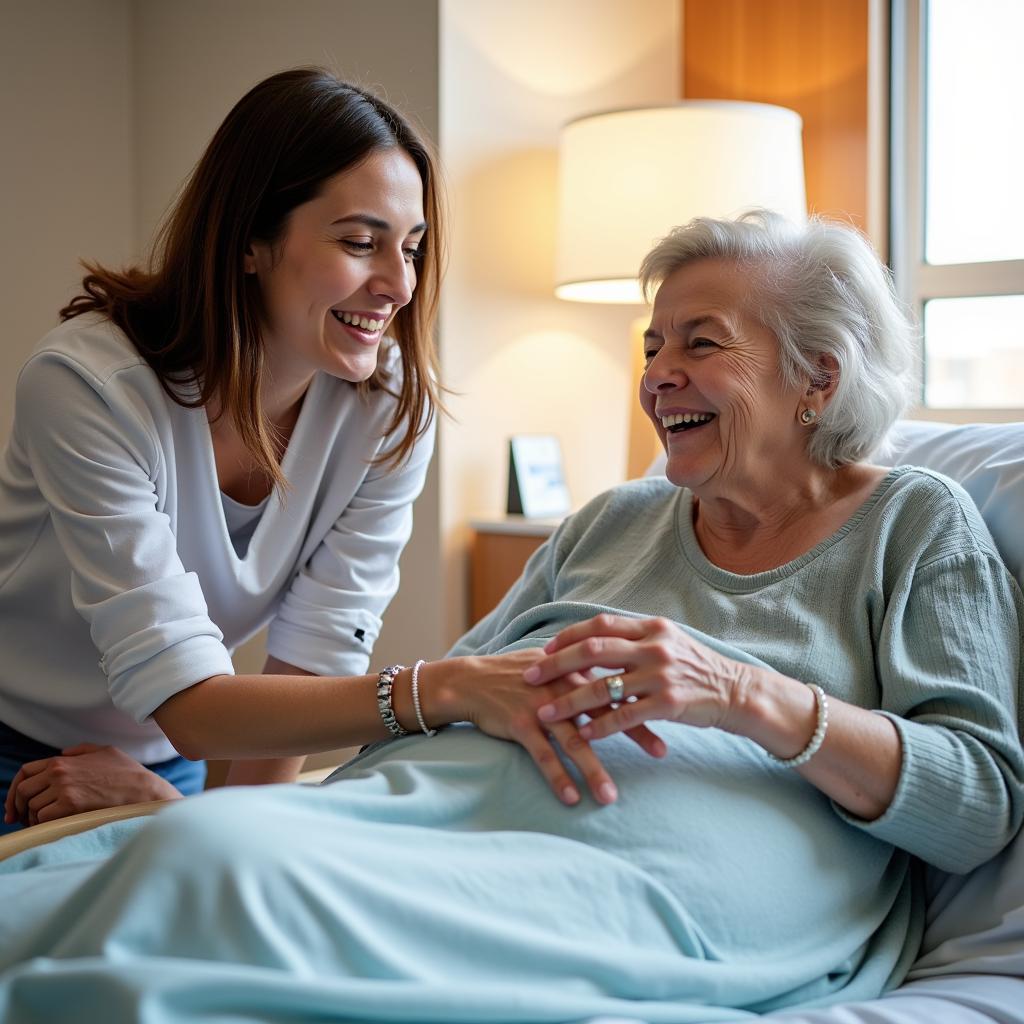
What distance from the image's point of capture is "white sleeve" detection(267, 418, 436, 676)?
5.62 feet

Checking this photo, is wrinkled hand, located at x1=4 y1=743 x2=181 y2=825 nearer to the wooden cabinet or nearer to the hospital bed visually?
the hospital bed

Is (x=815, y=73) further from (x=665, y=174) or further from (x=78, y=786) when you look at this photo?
(x=78, y=786)

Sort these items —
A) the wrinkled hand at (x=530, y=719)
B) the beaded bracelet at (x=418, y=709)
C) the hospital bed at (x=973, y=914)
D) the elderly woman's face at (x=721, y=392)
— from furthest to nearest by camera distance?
the elderly woman's face at (x=721, y=392)
the beaded bracelet at (x=418, y=709)
the wrinkled hand at (x=530, y=719)
the hospital bed at (x=973, y=914)

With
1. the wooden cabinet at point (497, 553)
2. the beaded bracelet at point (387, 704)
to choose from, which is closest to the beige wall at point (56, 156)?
the wooden cabinet at point (497, 553)

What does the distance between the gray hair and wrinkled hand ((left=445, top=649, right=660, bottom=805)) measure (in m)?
0.49

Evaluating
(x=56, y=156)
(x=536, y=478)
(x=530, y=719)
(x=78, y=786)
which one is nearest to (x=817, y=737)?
(x=530, y=719)

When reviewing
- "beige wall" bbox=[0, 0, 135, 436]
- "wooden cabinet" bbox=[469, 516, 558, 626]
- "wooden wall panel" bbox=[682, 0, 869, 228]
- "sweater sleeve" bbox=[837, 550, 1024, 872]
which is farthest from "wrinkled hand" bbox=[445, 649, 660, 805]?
"beige wall" bbox=[0, 0, 135, 436]

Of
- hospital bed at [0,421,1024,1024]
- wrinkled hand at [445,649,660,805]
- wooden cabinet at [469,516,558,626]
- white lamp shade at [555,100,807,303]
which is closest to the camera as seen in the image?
hospital bed at [0,421,1024,1024]

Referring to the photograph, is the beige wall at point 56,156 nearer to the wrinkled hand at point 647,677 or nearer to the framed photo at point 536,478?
the framed photo at point 536,478

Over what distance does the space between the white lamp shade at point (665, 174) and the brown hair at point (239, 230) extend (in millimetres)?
1184

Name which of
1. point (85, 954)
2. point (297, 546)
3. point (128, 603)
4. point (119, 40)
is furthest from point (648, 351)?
point (119, 40)

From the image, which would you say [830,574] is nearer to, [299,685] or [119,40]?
[299,685]

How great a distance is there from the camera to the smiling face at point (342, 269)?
1524 millimetres

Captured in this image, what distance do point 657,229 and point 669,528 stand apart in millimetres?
1284
